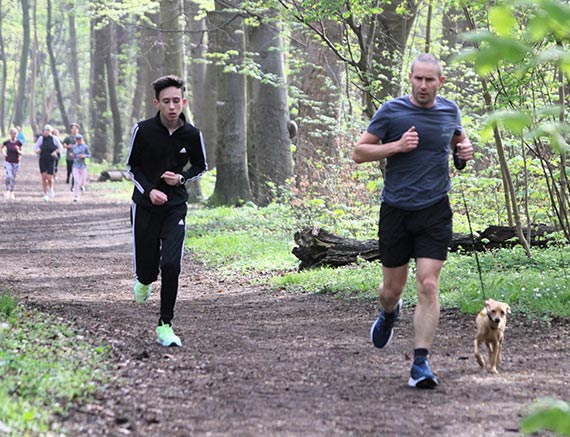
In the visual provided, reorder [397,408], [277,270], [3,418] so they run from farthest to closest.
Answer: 1. [277,270]
2. [397,408]
3. [3,418]

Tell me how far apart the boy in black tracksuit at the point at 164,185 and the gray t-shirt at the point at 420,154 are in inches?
79.8

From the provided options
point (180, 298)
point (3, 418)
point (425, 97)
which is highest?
point (425, 97)

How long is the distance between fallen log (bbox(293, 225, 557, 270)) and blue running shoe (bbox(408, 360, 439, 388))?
7158mm

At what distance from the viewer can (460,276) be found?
11.6 m

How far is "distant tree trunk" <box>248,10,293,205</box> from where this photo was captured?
22109 millimetres

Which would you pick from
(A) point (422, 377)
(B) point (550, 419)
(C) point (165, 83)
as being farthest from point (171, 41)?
(B) point (550, 419)

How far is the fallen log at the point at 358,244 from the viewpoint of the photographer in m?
13.4

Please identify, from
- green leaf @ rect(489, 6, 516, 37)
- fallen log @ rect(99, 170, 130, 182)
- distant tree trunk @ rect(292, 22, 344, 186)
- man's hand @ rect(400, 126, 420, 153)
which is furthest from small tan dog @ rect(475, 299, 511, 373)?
fallen log @ rect(99, 170, 130, 182)

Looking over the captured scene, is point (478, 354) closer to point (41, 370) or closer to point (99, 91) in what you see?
point (41, 370)

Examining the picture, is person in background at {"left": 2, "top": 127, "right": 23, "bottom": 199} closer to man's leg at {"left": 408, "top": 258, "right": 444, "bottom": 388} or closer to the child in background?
the child in background

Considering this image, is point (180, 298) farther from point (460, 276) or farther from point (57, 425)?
point (57, 425)

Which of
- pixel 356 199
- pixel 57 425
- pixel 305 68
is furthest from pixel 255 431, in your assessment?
pixel 305 68

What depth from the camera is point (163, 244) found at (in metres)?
7.80

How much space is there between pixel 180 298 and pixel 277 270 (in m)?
2.65
